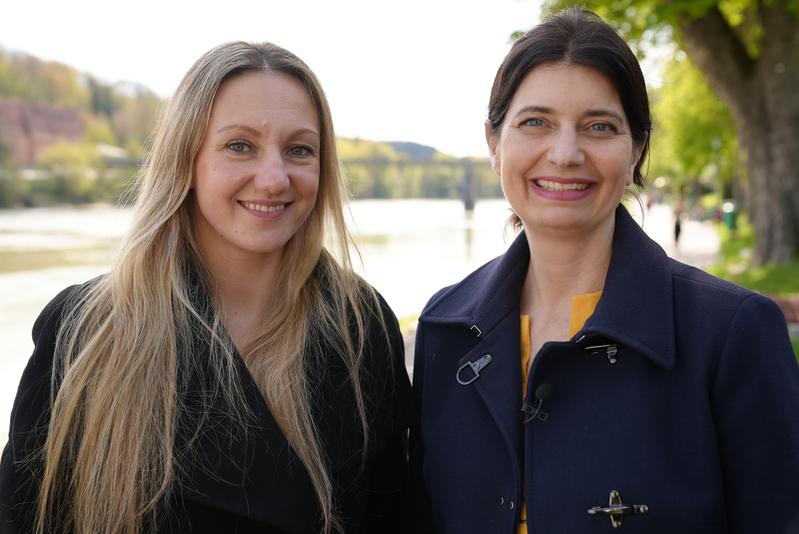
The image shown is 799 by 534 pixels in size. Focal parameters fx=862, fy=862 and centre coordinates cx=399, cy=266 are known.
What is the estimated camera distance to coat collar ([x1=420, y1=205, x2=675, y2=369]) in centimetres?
236

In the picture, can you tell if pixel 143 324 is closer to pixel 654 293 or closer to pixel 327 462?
pixel 327 462

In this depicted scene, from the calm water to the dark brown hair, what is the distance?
2.64 ft

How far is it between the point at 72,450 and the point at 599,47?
194cm

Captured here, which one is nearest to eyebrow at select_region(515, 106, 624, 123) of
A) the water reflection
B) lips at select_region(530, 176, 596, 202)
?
lips at select_region(530, 176, 596, 202)

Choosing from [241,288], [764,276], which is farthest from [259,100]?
[764,276]

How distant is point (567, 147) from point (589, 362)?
61 cm

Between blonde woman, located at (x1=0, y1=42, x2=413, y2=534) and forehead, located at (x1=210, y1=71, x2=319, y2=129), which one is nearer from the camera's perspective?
blonde woman, located at (x1=0, y1=42, x2=413, y2=534)

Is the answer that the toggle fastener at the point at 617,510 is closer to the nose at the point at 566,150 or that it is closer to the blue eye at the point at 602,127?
the nose at the point at 566,150

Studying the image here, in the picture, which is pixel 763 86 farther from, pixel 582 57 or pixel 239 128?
pixel 239 128

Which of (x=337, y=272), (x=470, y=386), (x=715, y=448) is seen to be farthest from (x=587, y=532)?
(x=337, y=272)

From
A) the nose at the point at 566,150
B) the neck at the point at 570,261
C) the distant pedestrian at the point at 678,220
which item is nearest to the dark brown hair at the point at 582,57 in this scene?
the nose at the point at 566,150

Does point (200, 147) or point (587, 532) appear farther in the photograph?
point (200, 147)

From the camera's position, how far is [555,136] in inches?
98.4

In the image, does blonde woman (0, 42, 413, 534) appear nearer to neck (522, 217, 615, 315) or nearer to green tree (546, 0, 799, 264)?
neck (522, 217, 615, 315)
